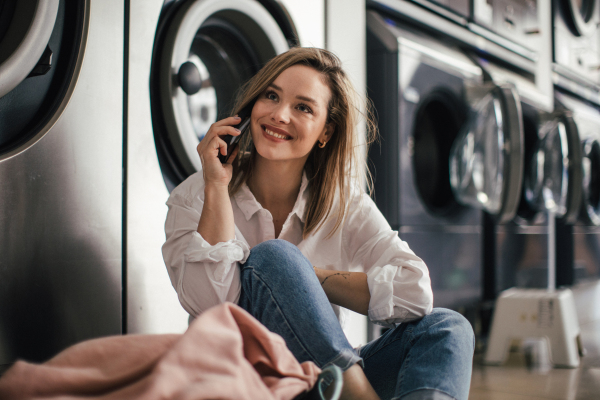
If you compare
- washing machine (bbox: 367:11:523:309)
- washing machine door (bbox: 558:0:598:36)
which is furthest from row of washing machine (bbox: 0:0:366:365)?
washing machine door (bbox: 558:0:598:36)

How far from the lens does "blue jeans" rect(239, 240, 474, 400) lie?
0.82 metres

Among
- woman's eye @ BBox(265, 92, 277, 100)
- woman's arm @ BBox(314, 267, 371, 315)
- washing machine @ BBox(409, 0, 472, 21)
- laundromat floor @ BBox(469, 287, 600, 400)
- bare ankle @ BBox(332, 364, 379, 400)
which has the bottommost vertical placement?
laundromat floor @ BBox(469, 287, 600, 400)

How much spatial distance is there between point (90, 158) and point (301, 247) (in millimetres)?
455

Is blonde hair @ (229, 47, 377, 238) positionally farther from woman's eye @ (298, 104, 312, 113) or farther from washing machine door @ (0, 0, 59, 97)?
washing machine door @ (0, 0, 59, 97)

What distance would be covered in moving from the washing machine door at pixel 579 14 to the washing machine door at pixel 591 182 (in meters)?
0.68

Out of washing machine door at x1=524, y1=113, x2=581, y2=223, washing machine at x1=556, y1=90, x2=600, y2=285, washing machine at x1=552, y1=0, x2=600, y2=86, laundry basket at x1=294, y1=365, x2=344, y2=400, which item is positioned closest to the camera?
laundry basket at x1=294, y1=365, x2=344, y2=400

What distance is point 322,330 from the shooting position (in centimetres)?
83

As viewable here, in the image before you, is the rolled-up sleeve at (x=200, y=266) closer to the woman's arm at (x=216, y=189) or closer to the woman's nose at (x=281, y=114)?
the woman's arm at (x=216, y=189)

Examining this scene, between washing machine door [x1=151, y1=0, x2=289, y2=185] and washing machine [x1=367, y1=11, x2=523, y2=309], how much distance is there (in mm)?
414

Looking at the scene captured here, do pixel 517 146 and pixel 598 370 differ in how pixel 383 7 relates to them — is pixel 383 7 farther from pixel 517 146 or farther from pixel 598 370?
pixel 598 370

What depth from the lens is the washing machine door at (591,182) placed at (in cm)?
287

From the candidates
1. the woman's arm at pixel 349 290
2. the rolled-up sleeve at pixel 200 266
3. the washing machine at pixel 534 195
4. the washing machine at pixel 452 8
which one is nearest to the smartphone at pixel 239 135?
the rolled-up sleeve at pixel 200 266

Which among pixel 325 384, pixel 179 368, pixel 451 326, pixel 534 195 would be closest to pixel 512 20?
pixel 534 195

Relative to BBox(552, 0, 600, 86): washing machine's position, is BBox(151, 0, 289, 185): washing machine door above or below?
below
